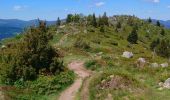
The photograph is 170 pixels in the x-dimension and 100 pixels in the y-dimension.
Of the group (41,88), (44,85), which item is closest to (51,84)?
(44,85)

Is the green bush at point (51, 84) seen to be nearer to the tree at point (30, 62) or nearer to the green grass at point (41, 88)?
the green grass at point (41, 88)

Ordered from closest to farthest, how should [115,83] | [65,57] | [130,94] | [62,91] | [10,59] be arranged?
[130,94] < [115,83] < [62,91] < [10,59] < [65,57]

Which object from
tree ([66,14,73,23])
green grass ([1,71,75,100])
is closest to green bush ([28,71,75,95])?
green grass ([1,71,75,100])

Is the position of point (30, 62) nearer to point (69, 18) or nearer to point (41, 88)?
point (41, 88)

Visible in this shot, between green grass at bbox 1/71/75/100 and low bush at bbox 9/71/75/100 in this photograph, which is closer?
green grass at bbox 1/71/75/100

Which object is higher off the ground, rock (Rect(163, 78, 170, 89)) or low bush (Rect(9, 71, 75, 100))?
rock (Rect(163, 78, 170, 89))

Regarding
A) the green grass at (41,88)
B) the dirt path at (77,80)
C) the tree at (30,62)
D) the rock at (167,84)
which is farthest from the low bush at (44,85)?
the rock at (167,84)

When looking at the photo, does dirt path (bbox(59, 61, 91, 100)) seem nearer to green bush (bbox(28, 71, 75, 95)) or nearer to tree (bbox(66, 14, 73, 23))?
green bush (bbox(28, 71, 75, 95))

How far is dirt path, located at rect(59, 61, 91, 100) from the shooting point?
34844 mm

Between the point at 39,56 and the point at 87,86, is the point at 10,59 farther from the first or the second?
the point at 87,86

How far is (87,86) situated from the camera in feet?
121

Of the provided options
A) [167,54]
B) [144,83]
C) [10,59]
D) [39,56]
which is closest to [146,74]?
[144,83]

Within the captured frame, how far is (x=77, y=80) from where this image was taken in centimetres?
3991

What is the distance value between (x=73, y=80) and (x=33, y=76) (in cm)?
417
